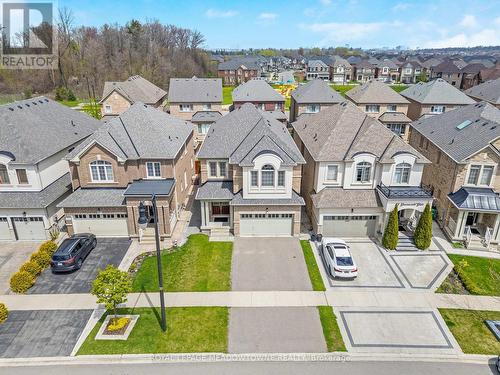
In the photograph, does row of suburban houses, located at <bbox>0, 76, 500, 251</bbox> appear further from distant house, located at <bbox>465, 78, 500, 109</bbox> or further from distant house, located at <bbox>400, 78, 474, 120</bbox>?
distant house, located at <bbox>465, 78, 500, 109</bbox>

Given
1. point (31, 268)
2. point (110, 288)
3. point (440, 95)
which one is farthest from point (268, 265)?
point (440, 95)

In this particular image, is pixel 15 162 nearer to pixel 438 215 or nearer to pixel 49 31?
pixel 438 215

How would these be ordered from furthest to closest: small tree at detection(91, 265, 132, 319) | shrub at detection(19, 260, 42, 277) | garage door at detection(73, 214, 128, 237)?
garage door at detection(73, 214, 128, 237) → shrub at detection(19, 260, 42, 277) → small tree at detection(91, 265, 132, 319)

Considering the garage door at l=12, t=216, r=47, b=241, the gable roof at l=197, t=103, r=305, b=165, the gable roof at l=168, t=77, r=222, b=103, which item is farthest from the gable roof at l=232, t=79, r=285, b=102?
the garage door at l=12, t=216, r=47, b=241

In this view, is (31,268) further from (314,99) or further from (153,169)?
(314,99)

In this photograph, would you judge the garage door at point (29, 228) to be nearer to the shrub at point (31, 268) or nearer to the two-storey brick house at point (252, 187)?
the shrub at point (31, 268)

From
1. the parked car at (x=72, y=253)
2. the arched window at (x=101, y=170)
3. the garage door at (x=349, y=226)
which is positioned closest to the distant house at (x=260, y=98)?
the arched window at (x=101, y=170)

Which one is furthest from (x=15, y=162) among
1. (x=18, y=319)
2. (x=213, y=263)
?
(x=213, y=263)
